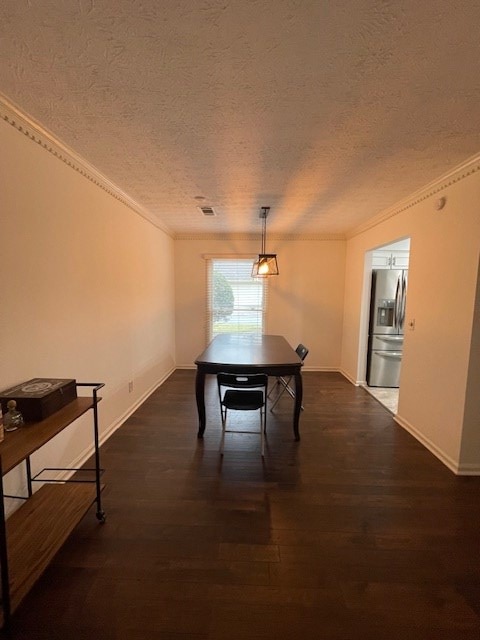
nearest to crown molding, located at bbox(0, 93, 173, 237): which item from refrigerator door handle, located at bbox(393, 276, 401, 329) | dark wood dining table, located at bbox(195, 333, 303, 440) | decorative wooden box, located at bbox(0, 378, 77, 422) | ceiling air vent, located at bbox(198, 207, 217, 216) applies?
ceiling air vent, located at bbox(198, 207, 217, 216)

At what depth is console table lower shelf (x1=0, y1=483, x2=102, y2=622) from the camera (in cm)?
132

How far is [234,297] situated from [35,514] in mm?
4258

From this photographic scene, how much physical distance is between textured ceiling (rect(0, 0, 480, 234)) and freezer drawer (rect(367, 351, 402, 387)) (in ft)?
8.66

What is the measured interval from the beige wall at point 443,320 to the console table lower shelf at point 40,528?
289cm

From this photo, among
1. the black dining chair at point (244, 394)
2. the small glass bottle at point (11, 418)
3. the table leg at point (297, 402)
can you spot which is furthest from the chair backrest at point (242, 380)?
the small glass bottle at point (11, 418)

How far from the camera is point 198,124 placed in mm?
1823

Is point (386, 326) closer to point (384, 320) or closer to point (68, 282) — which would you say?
point (384, 320)

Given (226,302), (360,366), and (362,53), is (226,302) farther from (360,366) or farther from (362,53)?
(362,53)

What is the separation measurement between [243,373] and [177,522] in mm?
1344

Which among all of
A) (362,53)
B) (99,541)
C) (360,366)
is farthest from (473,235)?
(99,541)

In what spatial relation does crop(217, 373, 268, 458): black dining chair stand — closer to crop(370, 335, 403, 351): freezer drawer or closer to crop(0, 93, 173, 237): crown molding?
crop(0, 93, 173, 237): crown molding

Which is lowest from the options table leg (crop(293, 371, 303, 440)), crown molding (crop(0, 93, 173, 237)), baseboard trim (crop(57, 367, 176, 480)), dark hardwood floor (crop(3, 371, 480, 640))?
dark hardwood floor (crop(3, 371, 480, 640))

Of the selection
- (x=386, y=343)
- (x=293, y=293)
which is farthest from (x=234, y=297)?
(x=386, y=343)

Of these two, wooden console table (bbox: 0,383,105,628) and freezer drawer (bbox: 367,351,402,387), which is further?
freezer drawer (bbox: 367,351,402,387)
